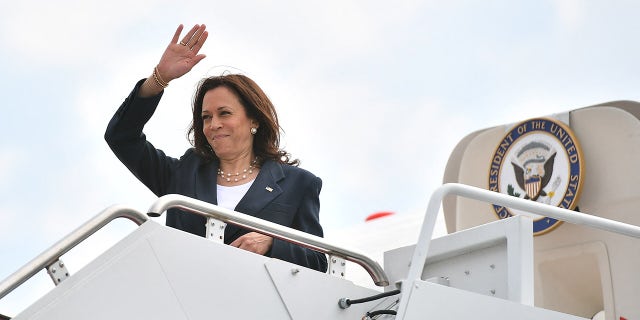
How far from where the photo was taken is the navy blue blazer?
5965 mm

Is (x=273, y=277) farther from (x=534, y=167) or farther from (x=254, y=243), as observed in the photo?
(x=534, y=167)

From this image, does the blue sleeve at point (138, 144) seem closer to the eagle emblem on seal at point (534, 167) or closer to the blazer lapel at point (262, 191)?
the blazer lapel at point (262, 191)

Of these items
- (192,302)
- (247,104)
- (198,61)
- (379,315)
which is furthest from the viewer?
(247,104)

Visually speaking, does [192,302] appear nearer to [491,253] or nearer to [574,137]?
[491,253]

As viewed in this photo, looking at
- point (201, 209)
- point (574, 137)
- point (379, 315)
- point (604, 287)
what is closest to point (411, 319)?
point (379, 315)

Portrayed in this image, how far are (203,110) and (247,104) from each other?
0.26 meters

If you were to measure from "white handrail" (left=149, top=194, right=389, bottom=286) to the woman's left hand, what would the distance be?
12cm

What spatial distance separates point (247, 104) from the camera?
6.37m

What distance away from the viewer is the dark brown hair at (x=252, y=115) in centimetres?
636

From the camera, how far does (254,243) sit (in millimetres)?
5633

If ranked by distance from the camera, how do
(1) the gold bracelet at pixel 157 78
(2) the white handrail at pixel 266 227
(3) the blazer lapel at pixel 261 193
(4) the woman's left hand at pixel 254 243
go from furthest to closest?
(1) the gold bracelet at pixel 157 78, (3) the blazer lapel at pixel 261 193, (4) the woman's left hand at pixel 254 243, (2) the white handrail at pixel 266 227

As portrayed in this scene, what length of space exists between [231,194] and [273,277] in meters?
0.87

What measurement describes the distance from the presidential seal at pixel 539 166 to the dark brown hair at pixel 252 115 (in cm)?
427

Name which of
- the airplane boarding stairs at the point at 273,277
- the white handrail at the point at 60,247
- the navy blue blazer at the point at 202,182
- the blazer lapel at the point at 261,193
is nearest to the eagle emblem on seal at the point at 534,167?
the airplane boarding stairs at the point at 273,277
